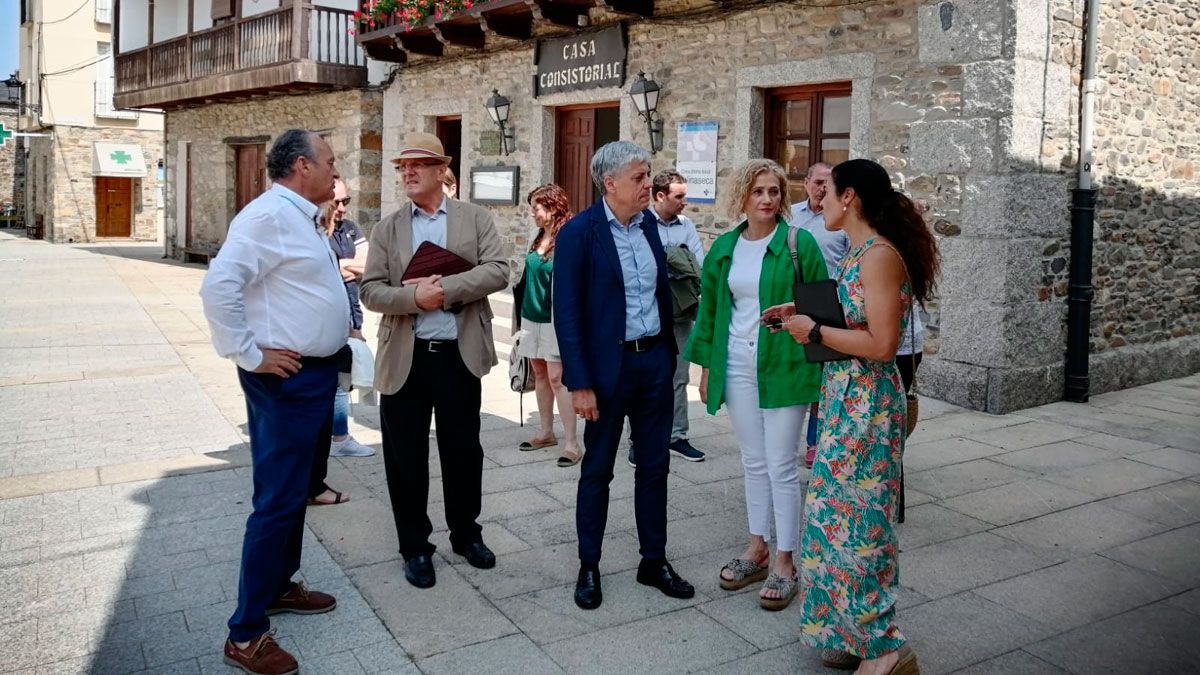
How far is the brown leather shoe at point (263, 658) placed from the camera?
2975 millimetres

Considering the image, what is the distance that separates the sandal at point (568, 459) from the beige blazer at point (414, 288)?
1.64 m

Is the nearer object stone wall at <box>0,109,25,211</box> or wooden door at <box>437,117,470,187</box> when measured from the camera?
wooden door at <box>437,117,470,187</box>


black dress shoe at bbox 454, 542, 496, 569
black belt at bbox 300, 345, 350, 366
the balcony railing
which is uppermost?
the balcony railing

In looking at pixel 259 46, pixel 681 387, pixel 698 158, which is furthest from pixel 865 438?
pixel 259 46

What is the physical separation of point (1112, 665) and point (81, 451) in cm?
522

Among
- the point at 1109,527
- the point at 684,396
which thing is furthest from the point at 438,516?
the point at 1109,527

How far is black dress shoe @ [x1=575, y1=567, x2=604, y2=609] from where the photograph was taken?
356 cm

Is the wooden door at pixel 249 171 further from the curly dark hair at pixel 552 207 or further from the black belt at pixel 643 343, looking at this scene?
the black belt at pixel 643 343

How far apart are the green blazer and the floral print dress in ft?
1.63

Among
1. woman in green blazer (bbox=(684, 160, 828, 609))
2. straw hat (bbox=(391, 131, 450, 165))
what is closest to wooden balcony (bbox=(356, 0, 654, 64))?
straw hat (bbox=(391, 131, 450, 165))

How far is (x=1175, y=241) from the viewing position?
8859 mm

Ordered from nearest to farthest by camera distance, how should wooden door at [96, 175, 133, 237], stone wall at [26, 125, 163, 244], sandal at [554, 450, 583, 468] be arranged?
sandal at [554, 450, 583, 468], stone wall at [26, 125, 163, 244], wooden door at [96, 175, 133, 237]

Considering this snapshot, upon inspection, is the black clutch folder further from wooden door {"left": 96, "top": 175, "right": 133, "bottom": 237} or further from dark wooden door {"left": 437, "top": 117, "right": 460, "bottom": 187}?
wooden door {"left": 96, "top": 175, "right": 133, "bottom": 237}

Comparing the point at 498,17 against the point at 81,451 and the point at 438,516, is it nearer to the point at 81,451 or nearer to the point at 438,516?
the point at 81,451
